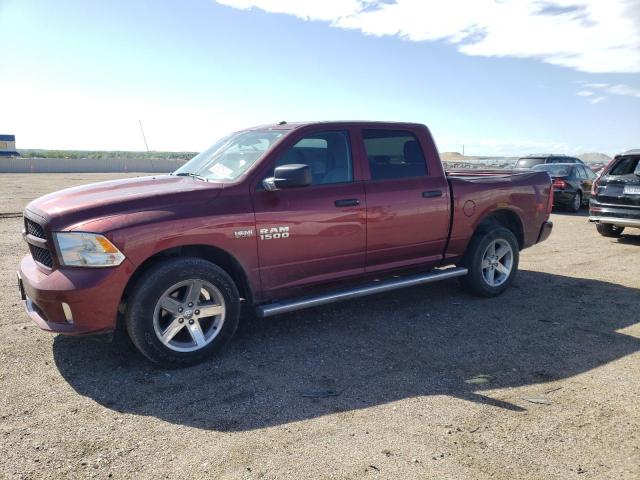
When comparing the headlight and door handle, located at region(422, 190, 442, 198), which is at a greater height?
door handle, located at region(422, 190, 442, 198)

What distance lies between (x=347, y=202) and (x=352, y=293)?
867mm

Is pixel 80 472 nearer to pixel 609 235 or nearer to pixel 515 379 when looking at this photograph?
pixel 515 379

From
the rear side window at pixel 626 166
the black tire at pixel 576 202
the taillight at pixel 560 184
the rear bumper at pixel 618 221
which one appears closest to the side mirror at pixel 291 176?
the rear bumper at pixel 618 221

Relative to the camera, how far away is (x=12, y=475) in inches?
107

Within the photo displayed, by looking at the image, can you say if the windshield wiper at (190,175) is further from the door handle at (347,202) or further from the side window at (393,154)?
the side window at (393,154)

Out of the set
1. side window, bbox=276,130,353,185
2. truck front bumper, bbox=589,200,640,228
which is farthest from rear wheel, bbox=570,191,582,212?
side window, bbox=276,130,353,185

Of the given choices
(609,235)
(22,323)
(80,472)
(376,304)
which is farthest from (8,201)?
(609,235)

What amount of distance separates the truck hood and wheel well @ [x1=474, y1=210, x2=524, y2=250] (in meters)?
3.48

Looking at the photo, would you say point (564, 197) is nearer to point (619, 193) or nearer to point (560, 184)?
point (560, 184)

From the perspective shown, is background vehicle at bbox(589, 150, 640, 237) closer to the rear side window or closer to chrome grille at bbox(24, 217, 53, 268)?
the rear side window

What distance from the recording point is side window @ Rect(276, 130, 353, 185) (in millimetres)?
4703

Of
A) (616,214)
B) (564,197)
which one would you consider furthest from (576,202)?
(616,214)

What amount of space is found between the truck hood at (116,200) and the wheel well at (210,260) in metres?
0.39

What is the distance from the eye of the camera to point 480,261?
5.86 meters
